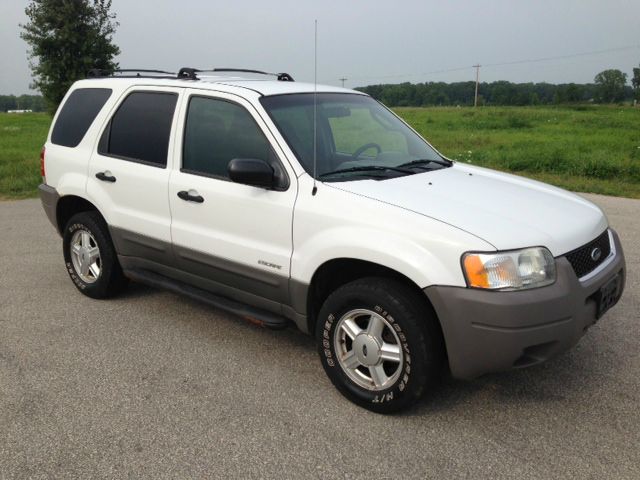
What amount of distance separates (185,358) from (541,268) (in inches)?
93.7

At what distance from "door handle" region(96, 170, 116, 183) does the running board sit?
0.72m

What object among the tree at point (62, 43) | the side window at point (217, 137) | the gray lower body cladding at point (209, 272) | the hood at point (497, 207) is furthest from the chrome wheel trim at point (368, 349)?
the tree at point (62, 43)

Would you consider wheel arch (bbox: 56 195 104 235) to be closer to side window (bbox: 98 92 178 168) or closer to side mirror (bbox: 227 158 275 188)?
side window (bbox: 98 92 178 168)

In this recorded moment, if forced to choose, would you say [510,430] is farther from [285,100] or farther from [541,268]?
[285,100]

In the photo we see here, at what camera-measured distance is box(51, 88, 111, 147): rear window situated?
5004 millimetres

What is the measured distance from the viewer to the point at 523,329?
9.61 feet

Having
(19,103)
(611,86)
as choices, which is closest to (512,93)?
(611,86)

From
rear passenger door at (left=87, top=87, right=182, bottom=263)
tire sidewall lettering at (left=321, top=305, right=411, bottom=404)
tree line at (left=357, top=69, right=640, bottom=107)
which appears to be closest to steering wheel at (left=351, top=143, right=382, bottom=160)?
tire sidewall lettering at (left=321, top=305, right=411, bottom=404)

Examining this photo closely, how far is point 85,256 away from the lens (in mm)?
5188

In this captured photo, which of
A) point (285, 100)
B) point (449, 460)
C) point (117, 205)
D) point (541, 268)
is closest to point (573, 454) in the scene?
point (449, 460)

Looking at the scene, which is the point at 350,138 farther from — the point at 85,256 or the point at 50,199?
the point at 50,199

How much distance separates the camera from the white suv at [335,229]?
9.90 feet

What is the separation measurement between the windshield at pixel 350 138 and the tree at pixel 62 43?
103 ft

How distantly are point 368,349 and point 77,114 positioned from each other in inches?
133
